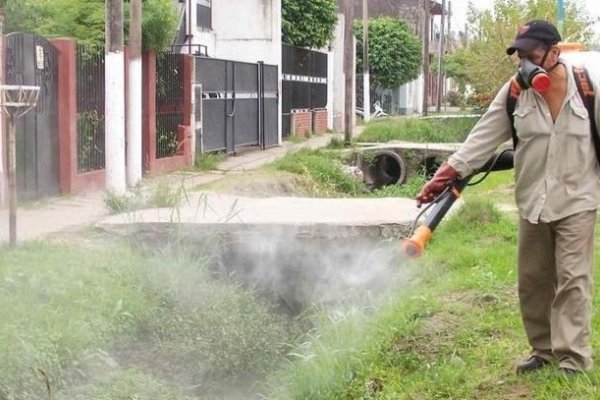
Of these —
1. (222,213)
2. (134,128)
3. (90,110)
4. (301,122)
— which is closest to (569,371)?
(222,213)

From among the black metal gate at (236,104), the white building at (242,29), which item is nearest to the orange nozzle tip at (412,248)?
the black metal gate at (236,104)

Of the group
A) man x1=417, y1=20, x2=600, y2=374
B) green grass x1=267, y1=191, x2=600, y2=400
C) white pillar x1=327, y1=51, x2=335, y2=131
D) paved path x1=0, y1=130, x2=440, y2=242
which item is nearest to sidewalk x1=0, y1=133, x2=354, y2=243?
paved path x1=0, y1=130, x2=440, y2=242

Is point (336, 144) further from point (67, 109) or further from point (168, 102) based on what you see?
point (67, 109)

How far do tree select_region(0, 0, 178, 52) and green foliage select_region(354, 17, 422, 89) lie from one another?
29297 mm

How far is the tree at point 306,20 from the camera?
83.8 ft

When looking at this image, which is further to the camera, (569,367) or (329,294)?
(329,294)

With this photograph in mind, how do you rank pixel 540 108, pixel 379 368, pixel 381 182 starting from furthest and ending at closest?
pixel 381 182 < pixel 379 368 < pixel 540 108

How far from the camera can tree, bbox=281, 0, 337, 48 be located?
2553cm

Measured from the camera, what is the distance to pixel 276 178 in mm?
14195

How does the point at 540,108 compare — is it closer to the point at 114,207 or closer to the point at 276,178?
the point at 114,207

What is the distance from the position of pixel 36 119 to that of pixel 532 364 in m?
8.08

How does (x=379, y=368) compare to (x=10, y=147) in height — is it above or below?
below

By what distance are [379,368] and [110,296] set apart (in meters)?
2.50

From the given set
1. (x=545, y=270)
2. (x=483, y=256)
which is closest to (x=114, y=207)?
(x=483, y=256)
